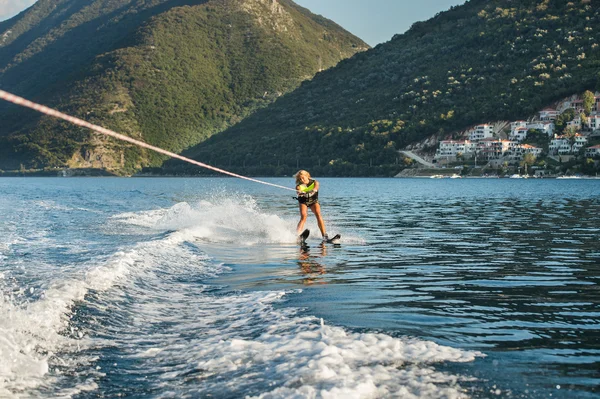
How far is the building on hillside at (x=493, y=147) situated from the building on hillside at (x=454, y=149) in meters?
1.73

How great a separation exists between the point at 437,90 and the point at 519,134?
73.4ft

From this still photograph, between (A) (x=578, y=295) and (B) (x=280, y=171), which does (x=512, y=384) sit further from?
(B) (x=280, y=171)

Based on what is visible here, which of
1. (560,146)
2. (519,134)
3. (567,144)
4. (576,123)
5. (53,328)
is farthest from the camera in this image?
(519,134)

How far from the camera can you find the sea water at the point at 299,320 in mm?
5215

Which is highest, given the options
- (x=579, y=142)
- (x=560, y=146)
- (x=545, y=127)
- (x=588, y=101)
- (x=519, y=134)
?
(x=588, y=101)

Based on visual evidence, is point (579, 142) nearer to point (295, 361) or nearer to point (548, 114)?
point (548, 114)

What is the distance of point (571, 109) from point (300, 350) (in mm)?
129343

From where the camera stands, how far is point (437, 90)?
140m

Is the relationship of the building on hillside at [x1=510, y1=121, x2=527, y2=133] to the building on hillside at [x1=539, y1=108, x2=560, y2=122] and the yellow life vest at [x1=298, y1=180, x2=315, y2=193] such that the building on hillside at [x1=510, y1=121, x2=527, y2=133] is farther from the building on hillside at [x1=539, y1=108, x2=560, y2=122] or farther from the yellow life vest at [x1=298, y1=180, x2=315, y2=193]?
the yellow life vest at [x1=298, y1=180, x2=315, y2=193]

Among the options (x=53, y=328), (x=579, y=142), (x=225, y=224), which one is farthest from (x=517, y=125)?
(x=53, y=328)

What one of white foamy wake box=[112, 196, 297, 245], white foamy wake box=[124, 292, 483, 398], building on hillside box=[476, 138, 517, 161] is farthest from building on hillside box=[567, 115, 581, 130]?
white foamy wake box=[124, 292, 483, 398]

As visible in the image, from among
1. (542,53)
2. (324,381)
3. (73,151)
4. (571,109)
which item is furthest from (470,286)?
(73,151)

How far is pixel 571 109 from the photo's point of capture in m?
123

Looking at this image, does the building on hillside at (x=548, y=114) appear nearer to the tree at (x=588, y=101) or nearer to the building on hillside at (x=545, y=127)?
the building on hillside at (x=545, y=127)
